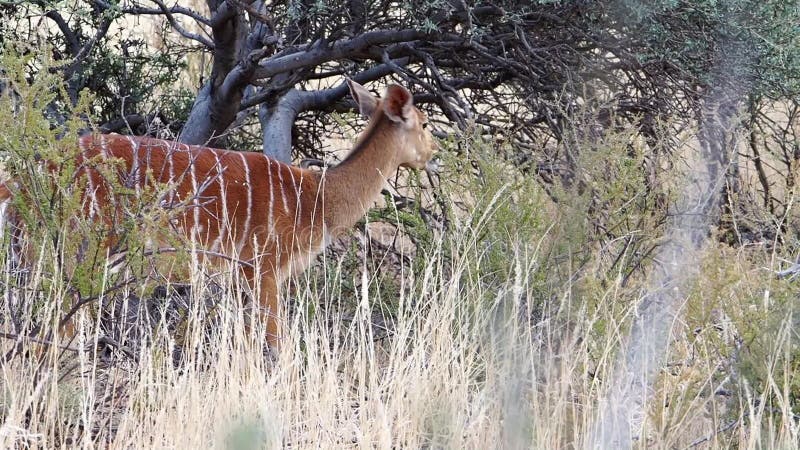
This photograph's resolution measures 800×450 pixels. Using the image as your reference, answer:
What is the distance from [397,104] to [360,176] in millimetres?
422

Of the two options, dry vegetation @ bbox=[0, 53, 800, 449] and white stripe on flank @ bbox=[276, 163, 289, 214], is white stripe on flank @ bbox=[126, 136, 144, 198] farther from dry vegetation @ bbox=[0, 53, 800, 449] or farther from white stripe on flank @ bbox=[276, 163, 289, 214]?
white stripe on flank @ bbox=[276, 163, 289, 214]

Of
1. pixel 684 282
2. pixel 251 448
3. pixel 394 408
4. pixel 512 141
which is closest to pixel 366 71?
pixel 512 141

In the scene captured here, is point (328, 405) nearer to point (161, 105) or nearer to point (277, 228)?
point (277, 228)

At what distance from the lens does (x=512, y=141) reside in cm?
649

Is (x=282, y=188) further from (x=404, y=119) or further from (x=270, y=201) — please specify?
(x=404, y=119)

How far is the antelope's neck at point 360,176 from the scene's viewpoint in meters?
5.71

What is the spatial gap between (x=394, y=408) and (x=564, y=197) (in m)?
1.74

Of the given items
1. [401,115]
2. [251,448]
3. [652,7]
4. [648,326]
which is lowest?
[251,448]

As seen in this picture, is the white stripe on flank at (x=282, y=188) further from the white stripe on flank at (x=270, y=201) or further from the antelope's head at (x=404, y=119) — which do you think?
the antelope's head at (x=404, y=119)

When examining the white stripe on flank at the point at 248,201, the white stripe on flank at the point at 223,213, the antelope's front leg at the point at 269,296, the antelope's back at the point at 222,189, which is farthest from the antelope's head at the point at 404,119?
Result: the antelope's front leg at the point at 269,296

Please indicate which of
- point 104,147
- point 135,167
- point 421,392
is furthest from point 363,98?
point 421,392

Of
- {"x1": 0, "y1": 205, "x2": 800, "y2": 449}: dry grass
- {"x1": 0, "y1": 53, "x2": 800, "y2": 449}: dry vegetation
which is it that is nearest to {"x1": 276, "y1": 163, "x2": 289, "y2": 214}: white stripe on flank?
{"x1": 0, "y1": 53, "x2": 800, "y2": 449}: dry vegetation

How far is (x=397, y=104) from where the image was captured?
5895mm

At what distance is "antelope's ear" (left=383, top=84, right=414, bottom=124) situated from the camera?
231 inches
